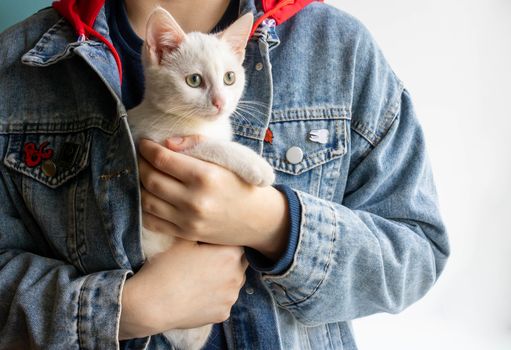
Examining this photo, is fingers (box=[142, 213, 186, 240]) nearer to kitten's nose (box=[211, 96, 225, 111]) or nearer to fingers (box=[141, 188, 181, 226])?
fingers (box=[141, 188, 181, 226])

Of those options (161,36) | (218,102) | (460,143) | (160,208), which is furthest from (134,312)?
(460,143)

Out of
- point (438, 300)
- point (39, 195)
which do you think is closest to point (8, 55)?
point (39, 195)

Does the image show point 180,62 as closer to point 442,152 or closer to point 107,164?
point 107,164

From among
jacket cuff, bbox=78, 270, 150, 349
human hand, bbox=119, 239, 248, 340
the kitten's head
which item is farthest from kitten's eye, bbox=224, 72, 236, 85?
jacket cuff, bbox=78, 270, 150, 349

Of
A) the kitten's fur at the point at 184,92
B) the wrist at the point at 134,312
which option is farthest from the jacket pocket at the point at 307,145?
the wrist at the point at 134,312

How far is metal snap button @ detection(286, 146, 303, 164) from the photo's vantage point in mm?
879

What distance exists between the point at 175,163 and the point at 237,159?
0.11 meters

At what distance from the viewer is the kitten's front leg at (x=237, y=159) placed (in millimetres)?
748

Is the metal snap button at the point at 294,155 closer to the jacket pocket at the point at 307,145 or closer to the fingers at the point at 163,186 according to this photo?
the jacket pocket at the point at 307,145

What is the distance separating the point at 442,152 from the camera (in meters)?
1.33

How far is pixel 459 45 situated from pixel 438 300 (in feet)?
2.53

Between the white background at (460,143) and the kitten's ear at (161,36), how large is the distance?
67cm

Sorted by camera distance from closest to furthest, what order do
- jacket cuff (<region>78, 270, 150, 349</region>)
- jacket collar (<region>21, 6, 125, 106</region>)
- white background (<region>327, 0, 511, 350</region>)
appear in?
1. jacket cuff (<region>78, 270, 150, 349</region>)
2. jacket collar (<region>21, 6, 125, 106</region>)
3. white background (<region>327, 0, 511, 350</region>)

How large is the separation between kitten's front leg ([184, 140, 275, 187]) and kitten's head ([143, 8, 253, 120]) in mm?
78
